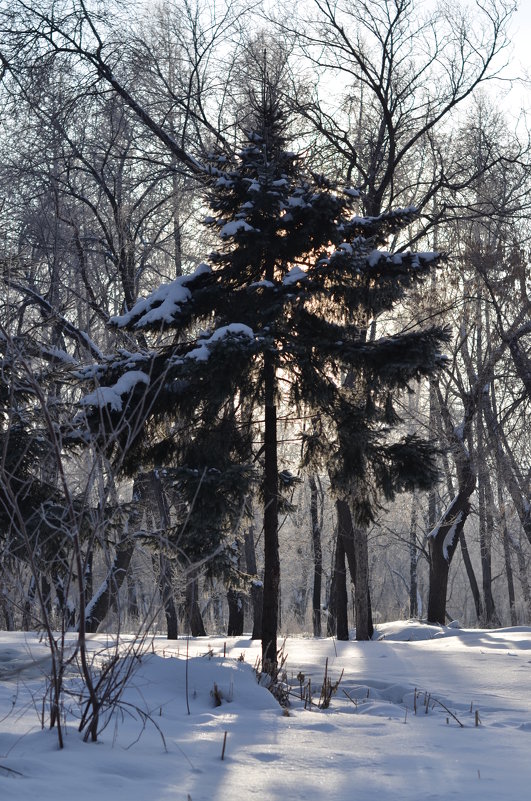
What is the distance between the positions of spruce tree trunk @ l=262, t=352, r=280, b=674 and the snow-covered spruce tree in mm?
15

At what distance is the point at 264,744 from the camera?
4023mm

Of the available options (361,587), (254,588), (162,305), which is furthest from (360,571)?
(162,305)

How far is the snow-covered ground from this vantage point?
314cm

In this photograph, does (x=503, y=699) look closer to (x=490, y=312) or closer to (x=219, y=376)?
(x=219, y=376)

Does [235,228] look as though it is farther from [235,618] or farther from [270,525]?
[235,618]

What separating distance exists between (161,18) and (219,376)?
1134cm

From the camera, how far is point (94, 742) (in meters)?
3.71

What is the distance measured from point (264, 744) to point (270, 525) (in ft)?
15.0

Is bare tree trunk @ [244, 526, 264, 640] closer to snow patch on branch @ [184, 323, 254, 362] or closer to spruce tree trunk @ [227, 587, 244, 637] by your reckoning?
spruce tree trunk @ [227, 587, 244, 637]

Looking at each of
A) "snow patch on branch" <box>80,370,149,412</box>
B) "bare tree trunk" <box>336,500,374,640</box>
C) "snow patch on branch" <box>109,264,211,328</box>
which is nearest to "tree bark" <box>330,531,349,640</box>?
"bare tree trunk" <box>336,500,374,640</box>

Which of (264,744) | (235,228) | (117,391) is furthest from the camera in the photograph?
(235,228)

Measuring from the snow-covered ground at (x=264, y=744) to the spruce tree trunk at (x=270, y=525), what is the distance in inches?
50.8

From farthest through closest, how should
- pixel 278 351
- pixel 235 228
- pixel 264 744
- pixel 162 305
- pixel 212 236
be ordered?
pixel 212 236
pixel 162 305
pixel 278 351
pixel 235 228
pixel 264 744

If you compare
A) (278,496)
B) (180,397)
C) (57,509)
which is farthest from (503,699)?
(57,509)
